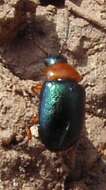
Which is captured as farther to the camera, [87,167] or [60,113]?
[87,167]

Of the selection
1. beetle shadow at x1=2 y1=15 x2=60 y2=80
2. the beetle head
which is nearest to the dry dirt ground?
beetle shadow at x1=2 y1=15 x2=60 y2=80

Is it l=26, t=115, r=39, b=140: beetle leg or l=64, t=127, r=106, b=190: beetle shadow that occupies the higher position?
l=26, t=115, r=39, b=140: beetle leg

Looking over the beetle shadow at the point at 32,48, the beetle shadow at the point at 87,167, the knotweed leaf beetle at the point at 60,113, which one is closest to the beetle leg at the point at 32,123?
the knotweed leaf beetle at the point at 60,113

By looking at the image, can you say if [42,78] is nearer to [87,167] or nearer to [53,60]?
[53,60]

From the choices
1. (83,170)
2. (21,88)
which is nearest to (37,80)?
(21,88)

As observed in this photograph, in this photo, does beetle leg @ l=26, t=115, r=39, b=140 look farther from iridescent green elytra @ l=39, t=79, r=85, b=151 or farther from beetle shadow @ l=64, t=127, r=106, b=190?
beetle shadow @ l=64, t=127, r=106, b=190

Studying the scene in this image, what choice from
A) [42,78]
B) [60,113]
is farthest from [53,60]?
[60,113]

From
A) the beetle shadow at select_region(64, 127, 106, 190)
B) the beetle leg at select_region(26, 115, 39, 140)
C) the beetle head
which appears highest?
the beetle head
